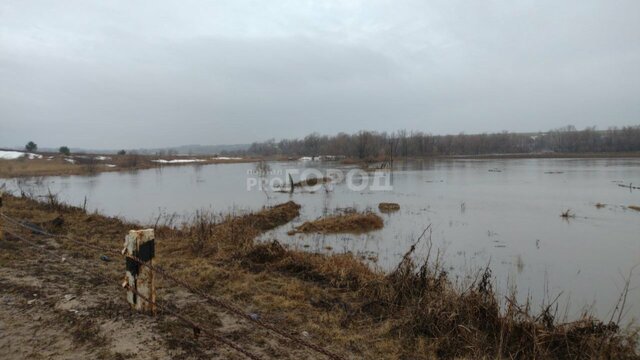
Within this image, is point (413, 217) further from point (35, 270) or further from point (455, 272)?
point (35, 270)

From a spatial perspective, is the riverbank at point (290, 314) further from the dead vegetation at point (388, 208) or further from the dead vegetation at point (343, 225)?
the dead vegetation at point (388, 208)

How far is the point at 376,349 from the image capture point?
149 inches

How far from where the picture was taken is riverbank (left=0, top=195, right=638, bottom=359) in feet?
11.8

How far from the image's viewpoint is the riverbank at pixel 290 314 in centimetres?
360

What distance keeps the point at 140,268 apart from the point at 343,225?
Result: 9.77 metres

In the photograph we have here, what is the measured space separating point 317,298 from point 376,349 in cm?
147

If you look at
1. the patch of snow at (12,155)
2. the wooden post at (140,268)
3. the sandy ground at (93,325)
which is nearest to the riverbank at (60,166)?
the patch of snow at (12,155)

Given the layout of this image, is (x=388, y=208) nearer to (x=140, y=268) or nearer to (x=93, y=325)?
(x=140, y=268)

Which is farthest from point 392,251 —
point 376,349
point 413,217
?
point 376,349

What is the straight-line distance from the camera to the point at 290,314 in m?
4.49

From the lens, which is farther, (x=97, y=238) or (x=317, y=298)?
(x=97, y=238)

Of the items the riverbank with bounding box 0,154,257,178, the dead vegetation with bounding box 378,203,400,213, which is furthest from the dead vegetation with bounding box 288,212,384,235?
the riverbank with bounding box 0,154,257,178

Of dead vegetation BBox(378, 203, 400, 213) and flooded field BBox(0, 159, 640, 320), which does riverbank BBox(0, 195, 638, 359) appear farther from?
dead vegetation BBox(378, 203, 400, 213)

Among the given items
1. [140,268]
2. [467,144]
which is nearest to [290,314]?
[140,268]
